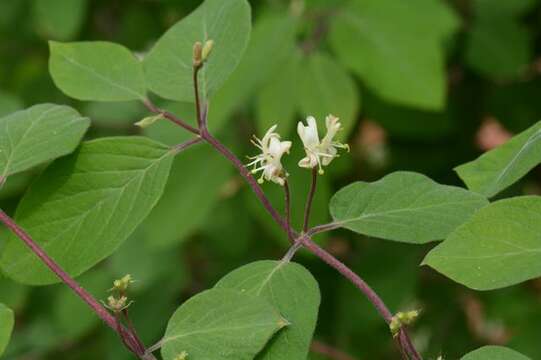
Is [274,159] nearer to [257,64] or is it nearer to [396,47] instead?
[257,64]

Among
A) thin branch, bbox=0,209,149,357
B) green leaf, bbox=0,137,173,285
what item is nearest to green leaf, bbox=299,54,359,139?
green leaf, bbox=0,137,173,285

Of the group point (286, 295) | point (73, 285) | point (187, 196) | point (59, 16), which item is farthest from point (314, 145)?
point (59, 16)

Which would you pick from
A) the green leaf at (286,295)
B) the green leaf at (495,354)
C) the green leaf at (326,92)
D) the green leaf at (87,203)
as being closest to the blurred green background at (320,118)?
the green leaf at (326,92)

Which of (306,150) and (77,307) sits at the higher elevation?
(306,150)

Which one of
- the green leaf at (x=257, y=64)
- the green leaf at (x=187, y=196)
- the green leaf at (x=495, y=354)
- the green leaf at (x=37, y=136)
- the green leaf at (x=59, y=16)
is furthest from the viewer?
the green leaf at (x=59, y=16)

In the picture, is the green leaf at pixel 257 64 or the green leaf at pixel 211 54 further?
the green leaf at pixel 257 64

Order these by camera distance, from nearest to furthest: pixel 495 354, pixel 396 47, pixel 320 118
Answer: pixel 495 354 < pixel 320 118 < pixel 396 47

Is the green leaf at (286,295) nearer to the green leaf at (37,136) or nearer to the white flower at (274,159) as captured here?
the white flower at (274,159)
